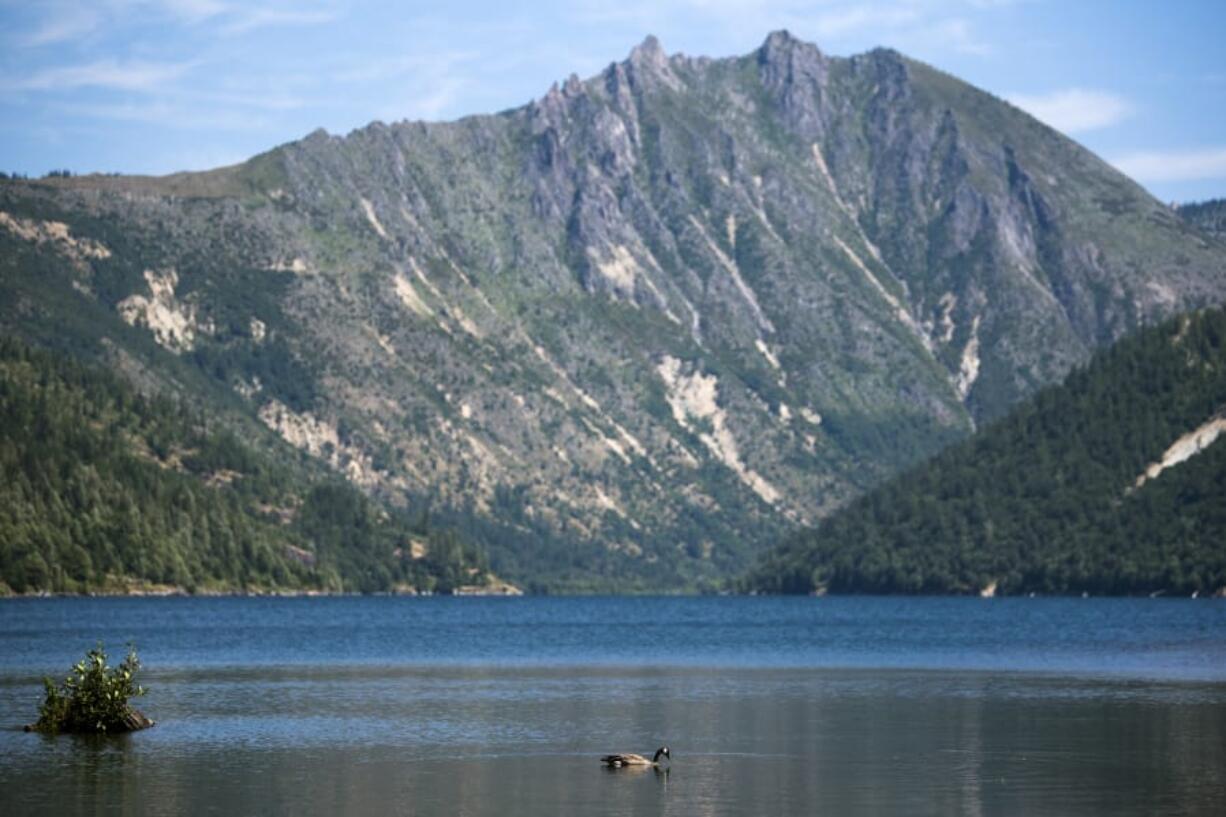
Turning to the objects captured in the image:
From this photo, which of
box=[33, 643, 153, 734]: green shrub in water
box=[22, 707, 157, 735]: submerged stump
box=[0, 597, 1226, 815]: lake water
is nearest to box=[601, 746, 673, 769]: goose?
box=[0, 597, 1226, 815]: lake water

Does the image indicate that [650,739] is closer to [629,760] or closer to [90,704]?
[629,760]

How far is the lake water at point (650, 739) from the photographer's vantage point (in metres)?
76.5

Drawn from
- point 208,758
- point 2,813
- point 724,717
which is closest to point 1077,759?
point 724,717

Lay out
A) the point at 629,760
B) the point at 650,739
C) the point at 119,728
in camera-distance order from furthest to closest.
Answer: the point at 119,728 → the point at 650,739 → the point at 629,760

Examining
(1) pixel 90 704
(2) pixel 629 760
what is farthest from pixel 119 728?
(2) pixel 629 760

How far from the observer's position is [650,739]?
319ft

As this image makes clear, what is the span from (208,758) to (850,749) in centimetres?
2787

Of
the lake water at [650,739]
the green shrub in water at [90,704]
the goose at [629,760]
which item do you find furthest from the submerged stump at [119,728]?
the goose at [629,760]

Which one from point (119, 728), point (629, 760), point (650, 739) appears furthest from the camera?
point (119, 728)

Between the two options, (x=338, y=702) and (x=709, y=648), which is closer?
(x=338, y=702)

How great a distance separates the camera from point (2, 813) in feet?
238

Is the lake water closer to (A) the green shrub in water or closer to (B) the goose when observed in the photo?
(B) the goose

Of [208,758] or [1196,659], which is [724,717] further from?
[1196,659]

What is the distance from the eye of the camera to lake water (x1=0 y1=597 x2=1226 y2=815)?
251 ft
